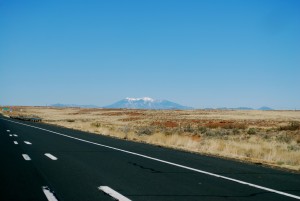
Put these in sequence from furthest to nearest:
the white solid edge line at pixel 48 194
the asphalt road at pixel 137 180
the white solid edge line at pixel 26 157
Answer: the white solid edge line at pixel 26 157, the asphalt road at pixel 137 180, the white solid edge line at pixel 48 194

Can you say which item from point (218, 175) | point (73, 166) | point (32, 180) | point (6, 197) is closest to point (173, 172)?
point (218, 175)

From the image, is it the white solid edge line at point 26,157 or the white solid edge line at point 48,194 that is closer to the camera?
the white solid edge line at point 48,194

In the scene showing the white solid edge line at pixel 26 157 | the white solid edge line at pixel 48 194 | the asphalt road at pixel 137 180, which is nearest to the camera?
the white solid edge line at pixel 48 194

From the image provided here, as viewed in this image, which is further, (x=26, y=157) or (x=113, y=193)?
(x=26, y=157)

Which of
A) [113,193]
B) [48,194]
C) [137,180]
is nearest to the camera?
[48,194]

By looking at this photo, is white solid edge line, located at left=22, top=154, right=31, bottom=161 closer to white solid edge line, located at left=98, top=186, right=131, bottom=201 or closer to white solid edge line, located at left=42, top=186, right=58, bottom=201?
white solid edge line, located at left=42, top=186, right=58, bottom=201

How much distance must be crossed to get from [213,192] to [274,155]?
9.46 metres

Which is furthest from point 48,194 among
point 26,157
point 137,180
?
point 26,157

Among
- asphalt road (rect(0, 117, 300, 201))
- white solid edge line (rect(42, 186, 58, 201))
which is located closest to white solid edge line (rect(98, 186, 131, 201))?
asphalt road (rect(0, 117, 300, 201))

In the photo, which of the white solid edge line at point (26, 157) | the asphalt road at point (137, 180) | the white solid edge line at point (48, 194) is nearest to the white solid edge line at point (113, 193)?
the asphalt road at point (137, 180)

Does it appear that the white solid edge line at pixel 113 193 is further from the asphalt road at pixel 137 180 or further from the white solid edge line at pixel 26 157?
the white solid edge line at pixel 26 157

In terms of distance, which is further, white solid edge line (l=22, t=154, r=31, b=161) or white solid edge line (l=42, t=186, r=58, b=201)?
white solid edge line (l=22, t=154, r=31, b=161)

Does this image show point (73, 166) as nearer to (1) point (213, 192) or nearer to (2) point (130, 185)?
(2) point (130, 185)

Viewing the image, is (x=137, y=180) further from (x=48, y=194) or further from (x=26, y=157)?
(x=26, y=157)
